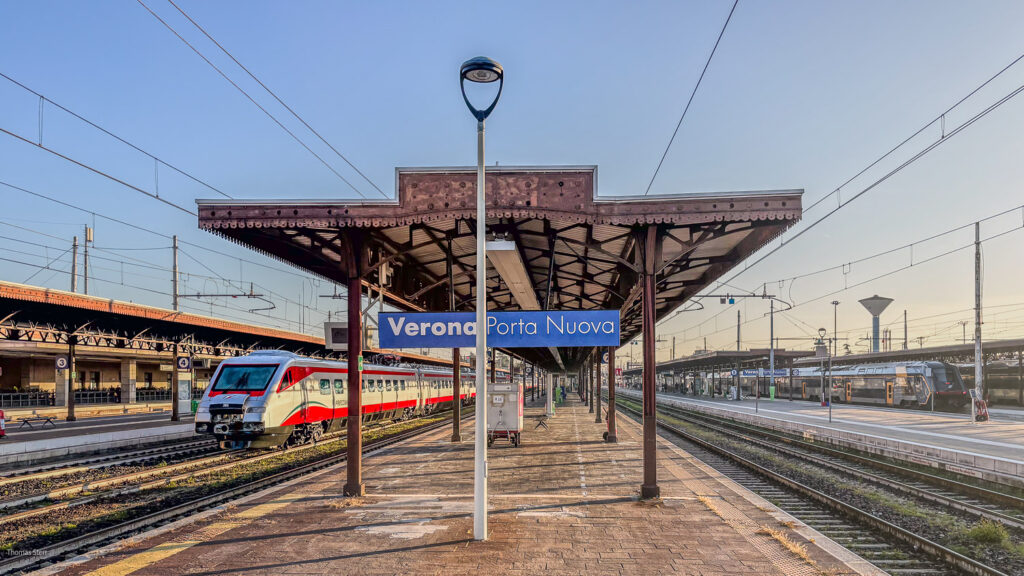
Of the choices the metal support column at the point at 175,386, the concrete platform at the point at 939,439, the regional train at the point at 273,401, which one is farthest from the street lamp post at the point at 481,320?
the metal support column at the point at 175,386

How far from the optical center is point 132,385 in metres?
46.4

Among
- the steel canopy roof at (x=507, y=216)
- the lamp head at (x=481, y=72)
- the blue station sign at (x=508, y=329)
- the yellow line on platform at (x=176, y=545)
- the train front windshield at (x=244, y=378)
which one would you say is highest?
the lamp head at (x=481, y=72)

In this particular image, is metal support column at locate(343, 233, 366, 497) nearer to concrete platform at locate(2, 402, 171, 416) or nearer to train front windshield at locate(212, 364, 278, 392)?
train front windshield at locate(212, 364, 278, 392)

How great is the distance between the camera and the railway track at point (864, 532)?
7262 millimetres

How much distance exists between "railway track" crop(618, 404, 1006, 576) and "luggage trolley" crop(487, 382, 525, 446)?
6183 millimetres

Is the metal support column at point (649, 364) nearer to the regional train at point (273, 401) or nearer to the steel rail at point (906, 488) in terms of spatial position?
the steel rail at point (906, 488)

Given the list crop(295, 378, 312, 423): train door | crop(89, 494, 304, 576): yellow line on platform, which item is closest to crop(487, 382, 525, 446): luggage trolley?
crop(295, 378, 312, 423): train door

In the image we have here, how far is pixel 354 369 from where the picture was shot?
10.8 meters

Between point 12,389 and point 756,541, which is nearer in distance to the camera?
point 756,541

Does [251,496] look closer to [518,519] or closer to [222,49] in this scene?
[518,519]

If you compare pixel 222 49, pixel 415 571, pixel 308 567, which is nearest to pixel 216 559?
pixel 308 567

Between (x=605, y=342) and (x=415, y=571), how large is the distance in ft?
15.7

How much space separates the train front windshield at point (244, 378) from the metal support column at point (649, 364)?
440 inches

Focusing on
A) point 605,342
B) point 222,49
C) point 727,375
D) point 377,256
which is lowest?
point 727,375
